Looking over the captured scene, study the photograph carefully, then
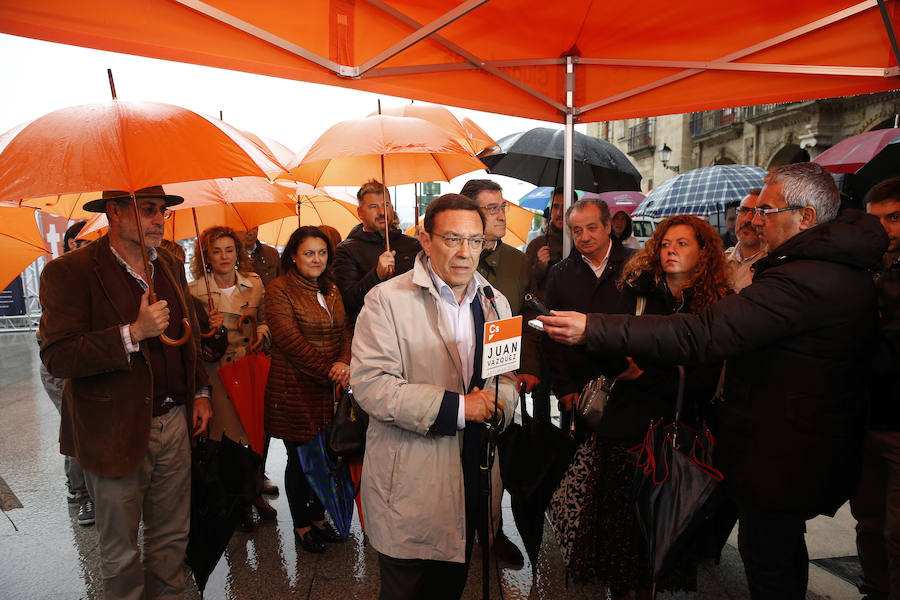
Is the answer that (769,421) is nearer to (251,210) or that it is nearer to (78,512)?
(251,210)

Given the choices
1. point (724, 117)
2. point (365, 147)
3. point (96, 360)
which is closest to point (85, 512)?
point (96, 360)

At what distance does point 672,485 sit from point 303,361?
7.02 feet

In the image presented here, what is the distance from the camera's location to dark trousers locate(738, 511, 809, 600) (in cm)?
212

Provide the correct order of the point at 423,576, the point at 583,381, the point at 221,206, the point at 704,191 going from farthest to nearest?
the point at 704,191
the point at 221,206
the point at 583,381
the point at 423,576

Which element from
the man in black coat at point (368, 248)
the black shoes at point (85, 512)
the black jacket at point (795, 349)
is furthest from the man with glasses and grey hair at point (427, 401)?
the black shoes at point (85, 512)

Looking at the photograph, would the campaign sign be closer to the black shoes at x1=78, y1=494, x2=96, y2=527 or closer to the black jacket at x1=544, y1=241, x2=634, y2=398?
the black jacket at x1=544, y1=241, x2=634, y2=398

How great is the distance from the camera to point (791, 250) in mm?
1963

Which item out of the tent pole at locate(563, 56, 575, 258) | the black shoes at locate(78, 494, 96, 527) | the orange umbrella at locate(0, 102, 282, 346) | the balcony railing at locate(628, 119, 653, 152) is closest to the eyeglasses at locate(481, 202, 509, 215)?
the tent pole at locate(563, 56, 575, 258)

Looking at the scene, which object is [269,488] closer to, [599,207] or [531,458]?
[531,458]

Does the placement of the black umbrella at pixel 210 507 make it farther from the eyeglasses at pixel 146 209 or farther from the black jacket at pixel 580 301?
the black jacket at pixel 580 301

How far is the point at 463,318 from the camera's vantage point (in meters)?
2.14

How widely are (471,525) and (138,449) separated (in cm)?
148

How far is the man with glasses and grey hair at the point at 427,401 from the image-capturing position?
190 centimetres

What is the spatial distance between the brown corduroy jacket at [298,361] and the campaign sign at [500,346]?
1824mm
